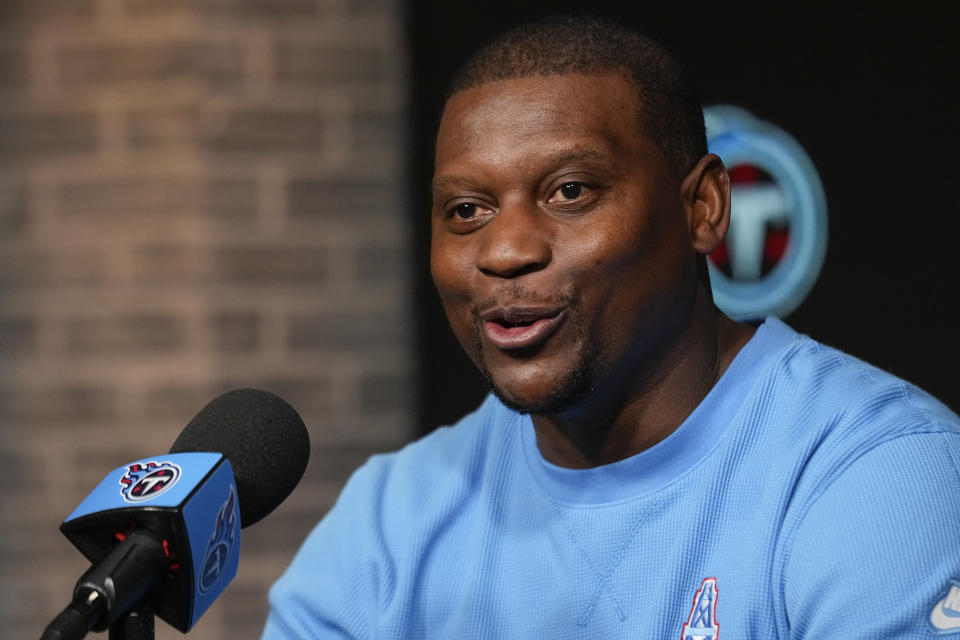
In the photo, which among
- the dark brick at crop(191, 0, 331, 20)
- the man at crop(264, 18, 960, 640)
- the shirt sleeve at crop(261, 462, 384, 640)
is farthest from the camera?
the dark brick at crop(191, 0, 331, 20)

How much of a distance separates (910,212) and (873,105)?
23 cm

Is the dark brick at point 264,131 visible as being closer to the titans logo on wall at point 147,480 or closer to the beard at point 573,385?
the beard at point 573,385

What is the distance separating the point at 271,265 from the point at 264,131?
31cm

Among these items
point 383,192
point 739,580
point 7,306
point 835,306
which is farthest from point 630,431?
point 7,306

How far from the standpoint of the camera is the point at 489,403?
6.54ft

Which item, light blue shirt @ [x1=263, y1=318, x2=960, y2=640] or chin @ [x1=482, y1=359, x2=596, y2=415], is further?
chin @ [x1=482, y1=359, x2=596, y2=415]

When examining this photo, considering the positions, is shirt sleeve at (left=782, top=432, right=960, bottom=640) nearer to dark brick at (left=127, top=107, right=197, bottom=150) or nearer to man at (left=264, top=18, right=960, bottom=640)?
man at (left=264, top=18, right=960, bottom=640)

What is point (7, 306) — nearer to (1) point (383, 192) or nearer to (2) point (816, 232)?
(1) point (383, 192)

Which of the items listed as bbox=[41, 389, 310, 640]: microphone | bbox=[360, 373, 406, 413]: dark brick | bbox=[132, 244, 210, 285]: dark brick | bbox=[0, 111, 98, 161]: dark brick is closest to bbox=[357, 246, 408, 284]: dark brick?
bbox=[360, 373, 406, 413]: dark brick

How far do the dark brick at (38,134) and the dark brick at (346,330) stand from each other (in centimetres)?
67

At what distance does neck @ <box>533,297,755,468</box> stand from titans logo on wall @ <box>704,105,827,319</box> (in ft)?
2.37

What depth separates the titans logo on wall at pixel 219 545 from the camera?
1107 mm

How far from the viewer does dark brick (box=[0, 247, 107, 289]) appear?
2.82 meters

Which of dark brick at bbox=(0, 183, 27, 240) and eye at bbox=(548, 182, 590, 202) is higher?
eye at bbox=(548, 182, 590, 202)
